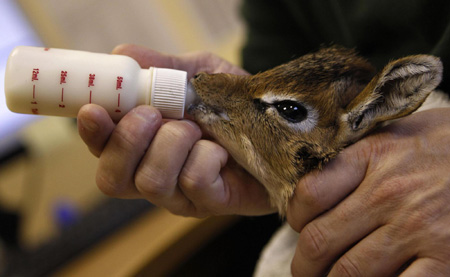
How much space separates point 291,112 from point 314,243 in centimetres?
29

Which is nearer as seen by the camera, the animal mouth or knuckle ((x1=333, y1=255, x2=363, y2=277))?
knuckle ((x1=333, y1=255, x2=363, y2=277))

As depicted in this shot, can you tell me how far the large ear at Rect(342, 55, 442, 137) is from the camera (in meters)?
0.73

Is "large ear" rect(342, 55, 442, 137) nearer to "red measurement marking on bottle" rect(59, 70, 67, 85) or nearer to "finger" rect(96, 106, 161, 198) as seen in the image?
"finger" rect(96, 106, 161, 198)

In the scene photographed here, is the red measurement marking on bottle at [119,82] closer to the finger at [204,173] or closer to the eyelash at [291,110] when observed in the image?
the finger at [204,173]

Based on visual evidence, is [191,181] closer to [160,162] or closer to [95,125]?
[160,162]

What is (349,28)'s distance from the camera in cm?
126

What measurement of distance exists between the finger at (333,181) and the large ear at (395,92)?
0.06 metres

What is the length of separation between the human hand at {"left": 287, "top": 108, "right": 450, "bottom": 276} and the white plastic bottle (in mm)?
384

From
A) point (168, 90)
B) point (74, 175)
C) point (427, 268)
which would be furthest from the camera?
point (74, 175)

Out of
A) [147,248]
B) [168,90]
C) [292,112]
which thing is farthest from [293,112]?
[147,248]

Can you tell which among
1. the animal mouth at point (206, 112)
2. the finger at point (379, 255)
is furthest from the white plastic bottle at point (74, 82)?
the finger at point (379, 255)

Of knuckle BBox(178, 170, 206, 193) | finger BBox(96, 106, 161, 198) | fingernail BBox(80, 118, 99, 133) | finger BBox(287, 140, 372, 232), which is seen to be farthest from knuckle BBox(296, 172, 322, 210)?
fingernail BBox(80, 118, 99, 133)

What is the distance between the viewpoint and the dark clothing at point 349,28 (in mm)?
1073

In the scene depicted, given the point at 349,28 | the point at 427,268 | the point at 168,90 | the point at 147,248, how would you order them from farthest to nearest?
the point at 147,248
the point at 349,28
the point at 168,90
the point at 427,268
